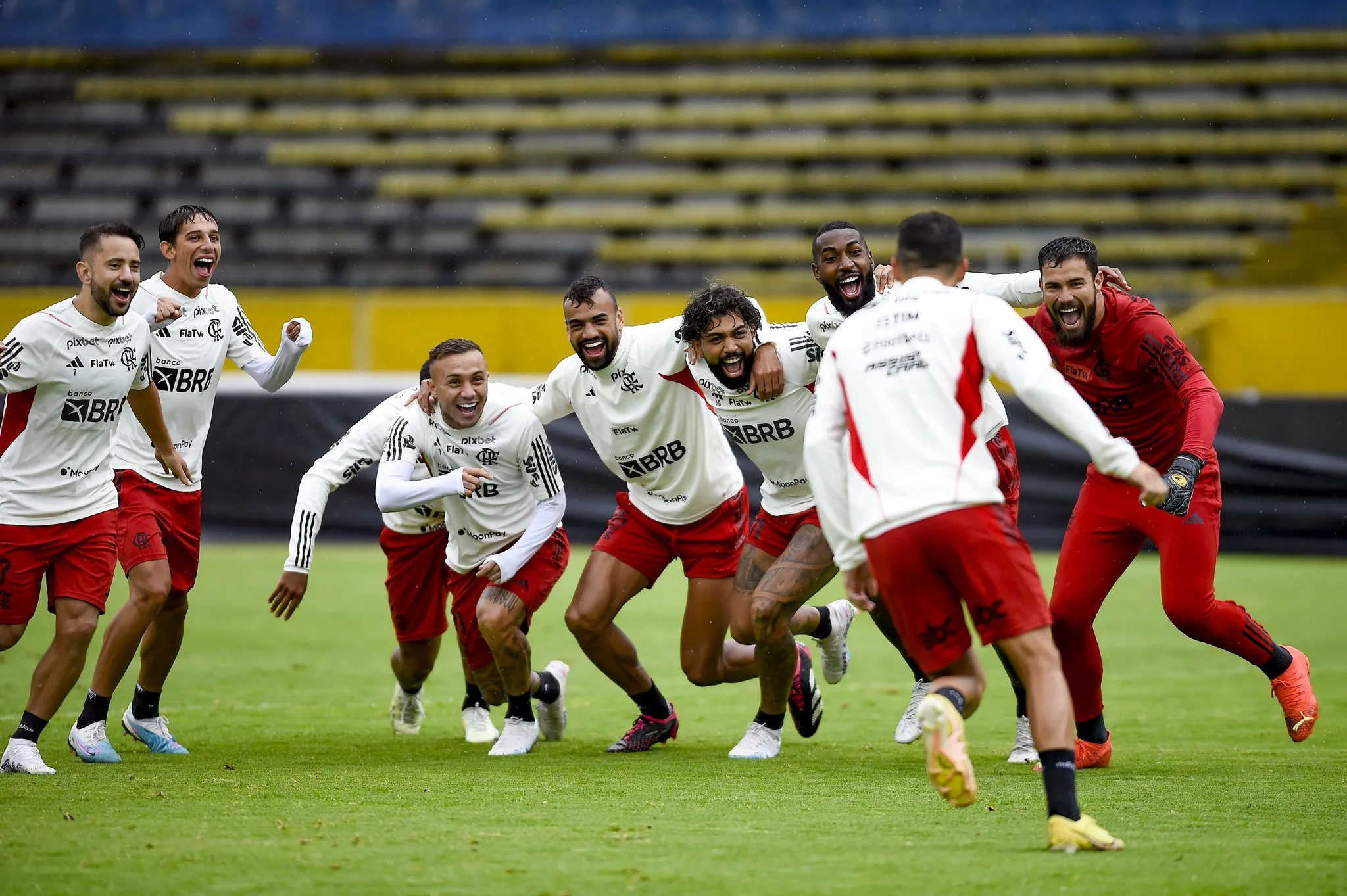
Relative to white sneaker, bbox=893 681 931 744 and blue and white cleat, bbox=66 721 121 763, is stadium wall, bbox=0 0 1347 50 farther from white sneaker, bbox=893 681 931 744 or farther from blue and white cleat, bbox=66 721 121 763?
blue and white cleat, bbox=66 721 121 763

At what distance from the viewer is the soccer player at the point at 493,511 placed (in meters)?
6.98

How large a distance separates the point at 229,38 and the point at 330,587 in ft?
35.4

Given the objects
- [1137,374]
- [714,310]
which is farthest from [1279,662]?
[714,310]

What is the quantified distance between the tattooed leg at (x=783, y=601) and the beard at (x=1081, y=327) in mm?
1386

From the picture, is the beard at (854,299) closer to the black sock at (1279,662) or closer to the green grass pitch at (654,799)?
the green grass pitch at (654,799)

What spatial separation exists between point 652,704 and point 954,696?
8.33ft

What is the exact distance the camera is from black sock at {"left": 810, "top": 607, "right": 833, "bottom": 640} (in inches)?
300

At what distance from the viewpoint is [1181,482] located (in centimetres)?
589

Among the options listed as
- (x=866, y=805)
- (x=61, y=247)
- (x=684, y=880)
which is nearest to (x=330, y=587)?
(x=866, y=805)

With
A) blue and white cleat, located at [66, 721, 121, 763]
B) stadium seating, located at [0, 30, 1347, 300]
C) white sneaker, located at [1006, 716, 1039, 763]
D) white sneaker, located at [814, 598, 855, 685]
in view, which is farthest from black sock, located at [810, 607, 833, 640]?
stadium seating, located at [0, 30, 1347, 300]

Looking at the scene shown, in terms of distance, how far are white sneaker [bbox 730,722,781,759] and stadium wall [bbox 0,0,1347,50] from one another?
15900 mm

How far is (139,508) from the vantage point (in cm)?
710

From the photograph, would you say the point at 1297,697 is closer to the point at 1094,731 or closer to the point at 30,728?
the point at 1094,731

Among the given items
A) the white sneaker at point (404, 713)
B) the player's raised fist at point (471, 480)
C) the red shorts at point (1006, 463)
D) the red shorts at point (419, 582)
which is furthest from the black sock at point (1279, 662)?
the white sneaker at point (404, 713)
